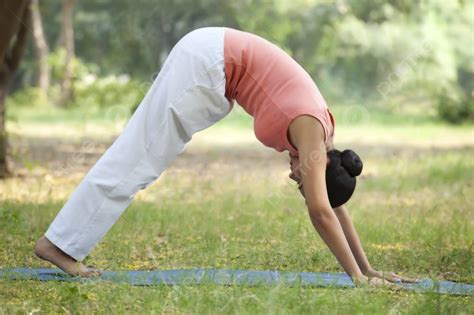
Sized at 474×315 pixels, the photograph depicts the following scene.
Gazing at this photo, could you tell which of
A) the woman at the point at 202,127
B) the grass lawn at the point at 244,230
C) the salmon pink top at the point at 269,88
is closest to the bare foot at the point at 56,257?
the woman at the point at 202,127

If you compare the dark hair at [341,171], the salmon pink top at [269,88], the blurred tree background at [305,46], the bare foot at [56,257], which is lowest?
the blurred tree background at [305,46]

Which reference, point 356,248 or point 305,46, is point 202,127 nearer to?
point 356,248

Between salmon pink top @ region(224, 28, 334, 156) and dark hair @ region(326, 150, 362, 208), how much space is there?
0.45 feet

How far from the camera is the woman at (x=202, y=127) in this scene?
13.6 ft

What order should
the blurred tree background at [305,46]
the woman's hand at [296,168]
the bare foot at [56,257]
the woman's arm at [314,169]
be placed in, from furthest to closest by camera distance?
the blurred tree background at [305,46], the woman's hand at [296,168], the bare foot at [56,257], the woman's arm at [314,169]

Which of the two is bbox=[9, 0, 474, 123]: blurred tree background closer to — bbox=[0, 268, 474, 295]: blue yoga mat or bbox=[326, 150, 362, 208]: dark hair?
bbox=[0, 268, 474, 295]: blue yoga mat

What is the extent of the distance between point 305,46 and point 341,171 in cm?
2985

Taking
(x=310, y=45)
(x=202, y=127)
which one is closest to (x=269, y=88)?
(x=202, y=127)

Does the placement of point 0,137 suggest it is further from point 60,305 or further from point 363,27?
point 363,27

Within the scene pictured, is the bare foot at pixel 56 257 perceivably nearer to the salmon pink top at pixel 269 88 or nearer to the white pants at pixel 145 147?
the white pants at pixel 145 147

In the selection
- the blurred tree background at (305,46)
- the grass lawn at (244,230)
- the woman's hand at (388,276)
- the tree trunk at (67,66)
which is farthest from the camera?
the tree trunk at (67,66)

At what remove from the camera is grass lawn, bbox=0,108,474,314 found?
3783mm

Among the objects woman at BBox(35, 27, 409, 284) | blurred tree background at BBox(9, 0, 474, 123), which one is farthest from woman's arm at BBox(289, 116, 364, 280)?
blurred tree background at BBox(9, 0, 474, 123)

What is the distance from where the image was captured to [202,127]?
14.1 feet
